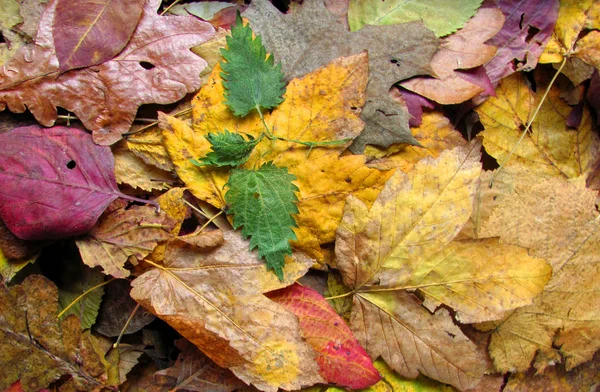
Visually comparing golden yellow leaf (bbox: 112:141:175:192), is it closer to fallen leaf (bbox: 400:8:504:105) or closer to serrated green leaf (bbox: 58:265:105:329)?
serrated green leaf (bbox: 58:265:105:329)

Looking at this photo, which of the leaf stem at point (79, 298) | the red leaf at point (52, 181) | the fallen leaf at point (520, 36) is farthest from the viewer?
the fallen leaf at point (520, 36)

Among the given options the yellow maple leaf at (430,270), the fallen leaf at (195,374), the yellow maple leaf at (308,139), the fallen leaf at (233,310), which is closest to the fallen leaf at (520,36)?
the yellow maple leaf at (430,270)

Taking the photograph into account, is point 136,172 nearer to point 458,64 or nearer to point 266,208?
point 266,208

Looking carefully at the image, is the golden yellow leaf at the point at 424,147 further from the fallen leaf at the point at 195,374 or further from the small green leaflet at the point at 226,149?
the fallen leaf at the point at 195,374

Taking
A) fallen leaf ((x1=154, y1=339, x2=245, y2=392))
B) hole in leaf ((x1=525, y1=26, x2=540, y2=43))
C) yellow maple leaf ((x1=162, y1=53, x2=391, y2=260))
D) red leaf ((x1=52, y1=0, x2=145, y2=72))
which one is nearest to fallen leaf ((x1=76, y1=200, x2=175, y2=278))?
yellow maple leaf ((x1=162, y1=53, x2=391, y2=260))

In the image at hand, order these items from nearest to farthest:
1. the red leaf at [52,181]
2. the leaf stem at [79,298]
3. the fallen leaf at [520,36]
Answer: the red leaf at [52,181] < the leaf stem at [79,298] < the fallen leaf at [520,36]

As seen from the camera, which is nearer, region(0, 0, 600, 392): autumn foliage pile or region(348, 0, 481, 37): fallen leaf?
region(0, 0, 600, 392): autumn foliage pile

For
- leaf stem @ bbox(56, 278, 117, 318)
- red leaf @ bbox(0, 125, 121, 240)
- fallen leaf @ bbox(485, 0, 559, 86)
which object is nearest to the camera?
red leaf @ bbox(0, 125, 121, 240)

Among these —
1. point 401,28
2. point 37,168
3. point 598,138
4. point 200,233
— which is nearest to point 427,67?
point 401,28
